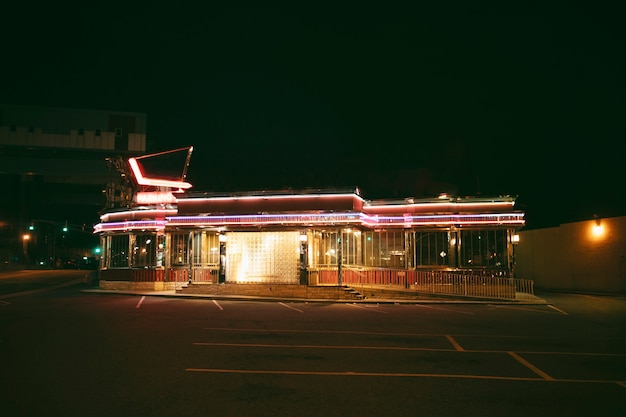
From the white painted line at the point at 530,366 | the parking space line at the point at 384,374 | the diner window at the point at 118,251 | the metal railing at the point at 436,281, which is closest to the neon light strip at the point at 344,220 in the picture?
the metal railing at the point at 436,281

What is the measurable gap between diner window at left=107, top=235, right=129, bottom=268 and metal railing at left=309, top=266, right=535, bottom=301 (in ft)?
41.0

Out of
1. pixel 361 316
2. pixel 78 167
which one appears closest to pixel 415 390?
pixel 361 316

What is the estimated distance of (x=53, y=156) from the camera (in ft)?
232

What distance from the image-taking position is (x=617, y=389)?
888 centimetres

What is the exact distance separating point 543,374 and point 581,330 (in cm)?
724

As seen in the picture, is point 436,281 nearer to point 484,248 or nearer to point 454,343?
point 484,248

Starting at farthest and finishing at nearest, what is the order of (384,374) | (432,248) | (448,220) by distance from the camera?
(432,248) → (448,220) → (384,374)

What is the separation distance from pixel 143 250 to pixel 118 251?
2.26m

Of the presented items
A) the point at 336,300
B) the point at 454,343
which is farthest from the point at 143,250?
the point at 454,343

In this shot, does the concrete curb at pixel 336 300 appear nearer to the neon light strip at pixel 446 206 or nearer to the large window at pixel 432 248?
the large window at pixel 432 248

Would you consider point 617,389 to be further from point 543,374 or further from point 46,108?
point 46,108

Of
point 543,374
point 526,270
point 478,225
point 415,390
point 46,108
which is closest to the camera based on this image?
point 415,390

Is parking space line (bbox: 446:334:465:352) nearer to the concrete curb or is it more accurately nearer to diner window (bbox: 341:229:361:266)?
the concrete curb

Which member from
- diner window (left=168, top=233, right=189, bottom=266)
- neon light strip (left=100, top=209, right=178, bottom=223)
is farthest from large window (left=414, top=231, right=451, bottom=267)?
neon light strip (left=100, top=209, right=178, bottom=223)
